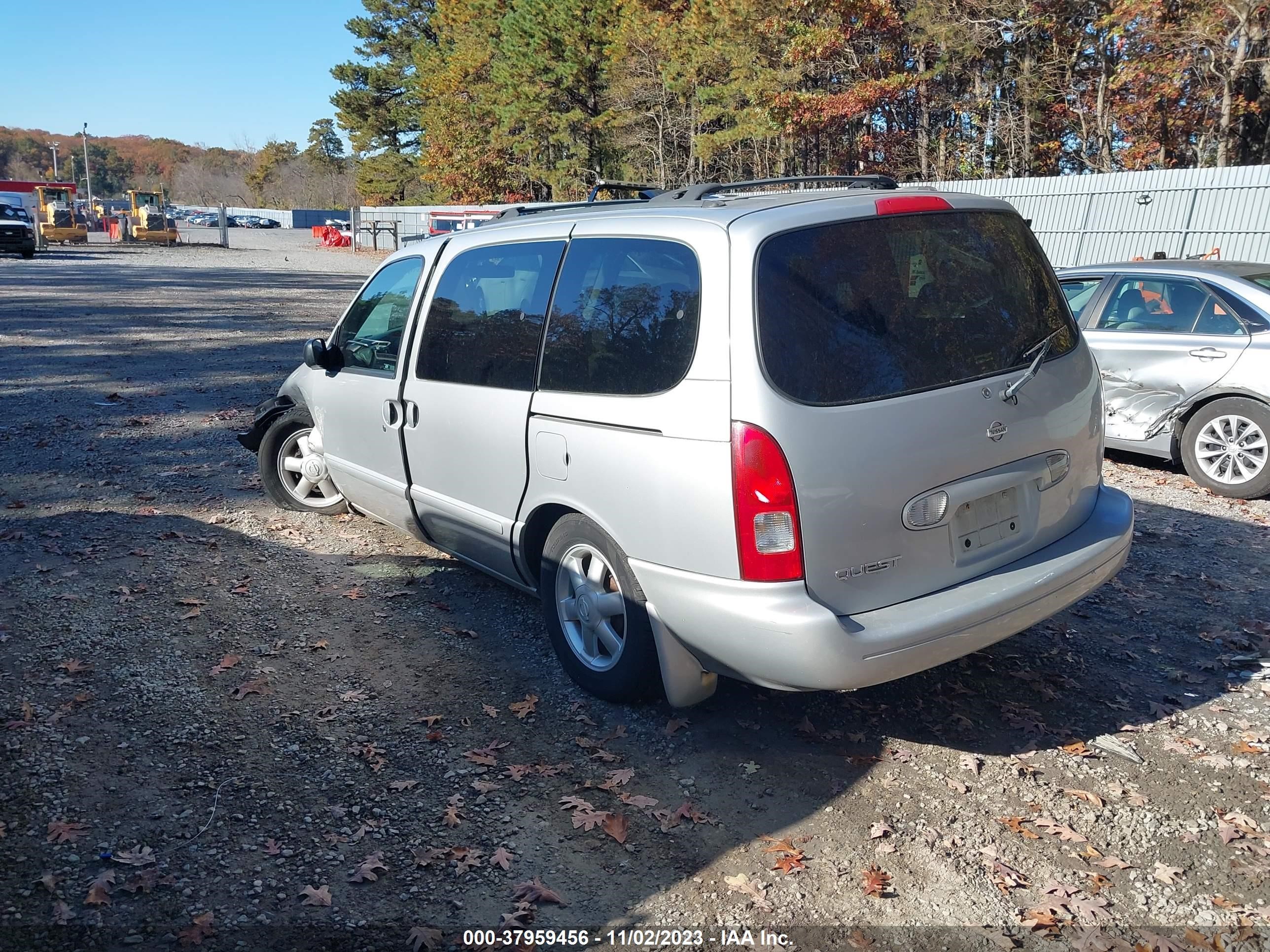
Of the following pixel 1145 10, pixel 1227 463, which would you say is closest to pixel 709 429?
pixel 1227 463

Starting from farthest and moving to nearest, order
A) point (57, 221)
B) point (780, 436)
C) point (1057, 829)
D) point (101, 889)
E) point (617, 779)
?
point (57, 221), point (617, 779), point (1057, 829), point (780, 436), point (101, 889)

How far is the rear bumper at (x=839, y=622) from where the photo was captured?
325 cm

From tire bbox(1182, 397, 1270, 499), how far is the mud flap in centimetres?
526

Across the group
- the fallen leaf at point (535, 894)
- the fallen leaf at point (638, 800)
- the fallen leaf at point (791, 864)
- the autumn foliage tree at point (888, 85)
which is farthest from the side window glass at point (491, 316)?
the autumn foliage tree at point (888, 85)

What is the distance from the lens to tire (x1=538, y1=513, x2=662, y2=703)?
3.82 metres

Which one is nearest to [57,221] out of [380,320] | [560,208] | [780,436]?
[380,320]

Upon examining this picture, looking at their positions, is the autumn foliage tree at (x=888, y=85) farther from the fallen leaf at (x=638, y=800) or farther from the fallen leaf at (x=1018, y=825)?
the fallen leaf at (x=638, y=800)

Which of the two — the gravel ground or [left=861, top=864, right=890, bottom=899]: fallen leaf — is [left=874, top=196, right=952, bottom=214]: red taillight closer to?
the gravel ground

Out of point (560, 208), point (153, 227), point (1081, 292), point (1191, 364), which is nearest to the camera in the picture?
point (560, 208)

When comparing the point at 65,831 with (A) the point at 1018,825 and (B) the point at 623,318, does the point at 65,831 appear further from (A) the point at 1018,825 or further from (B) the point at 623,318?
(A) the point at 1018,825

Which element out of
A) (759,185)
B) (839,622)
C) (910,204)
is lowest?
(839,622)

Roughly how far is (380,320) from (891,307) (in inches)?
121

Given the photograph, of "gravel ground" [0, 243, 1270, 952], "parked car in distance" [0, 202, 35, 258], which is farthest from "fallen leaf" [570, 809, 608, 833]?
"parked car in distance" [0, 202, 35, 258]

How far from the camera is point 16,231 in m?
36.5
